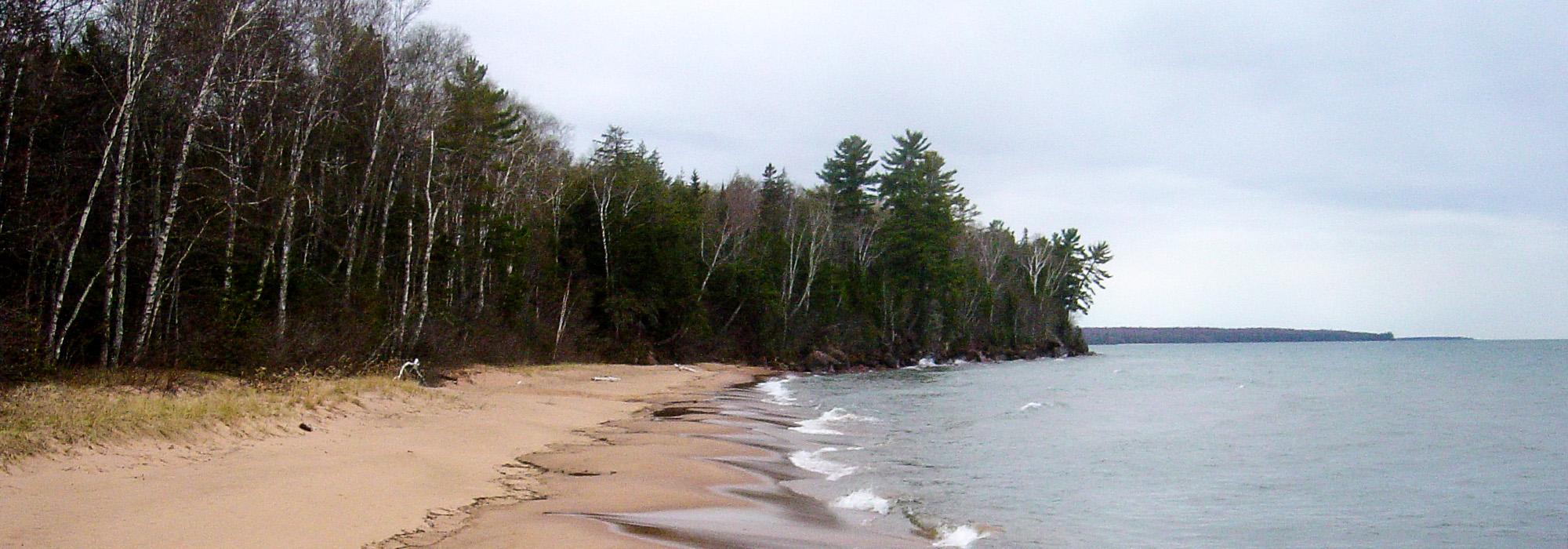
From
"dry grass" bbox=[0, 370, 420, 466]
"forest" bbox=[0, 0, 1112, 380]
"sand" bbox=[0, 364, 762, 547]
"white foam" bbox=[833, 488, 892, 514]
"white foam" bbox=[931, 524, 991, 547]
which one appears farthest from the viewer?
"forest" bbox=[0, 0, 1112, 380]

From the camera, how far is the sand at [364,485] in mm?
6820

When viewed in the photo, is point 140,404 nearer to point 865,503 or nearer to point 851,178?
point 865,503

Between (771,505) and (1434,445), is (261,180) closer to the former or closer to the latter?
(771,505)

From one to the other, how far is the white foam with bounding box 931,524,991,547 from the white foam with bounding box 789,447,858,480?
329 centimetres

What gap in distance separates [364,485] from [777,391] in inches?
989

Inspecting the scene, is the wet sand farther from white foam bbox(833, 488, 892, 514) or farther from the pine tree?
the pine tree

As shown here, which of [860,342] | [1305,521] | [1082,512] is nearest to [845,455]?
[1082,512]

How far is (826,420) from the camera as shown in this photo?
2219 cm

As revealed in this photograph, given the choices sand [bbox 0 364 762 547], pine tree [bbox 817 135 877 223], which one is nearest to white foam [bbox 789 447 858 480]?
sand [bbox 0 364 762 547]

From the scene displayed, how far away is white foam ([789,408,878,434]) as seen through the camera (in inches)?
779

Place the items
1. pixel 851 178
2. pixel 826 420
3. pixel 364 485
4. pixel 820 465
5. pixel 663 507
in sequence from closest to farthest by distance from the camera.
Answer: pixel 364 485, pixel 663 507, pixel 820 465, pixel 826 420, pixel 851 178

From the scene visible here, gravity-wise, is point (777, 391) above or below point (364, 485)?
below

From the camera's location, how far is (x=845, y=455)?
1567 centimetres

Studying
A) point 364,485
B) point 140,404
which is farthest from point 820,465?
point 140,404
